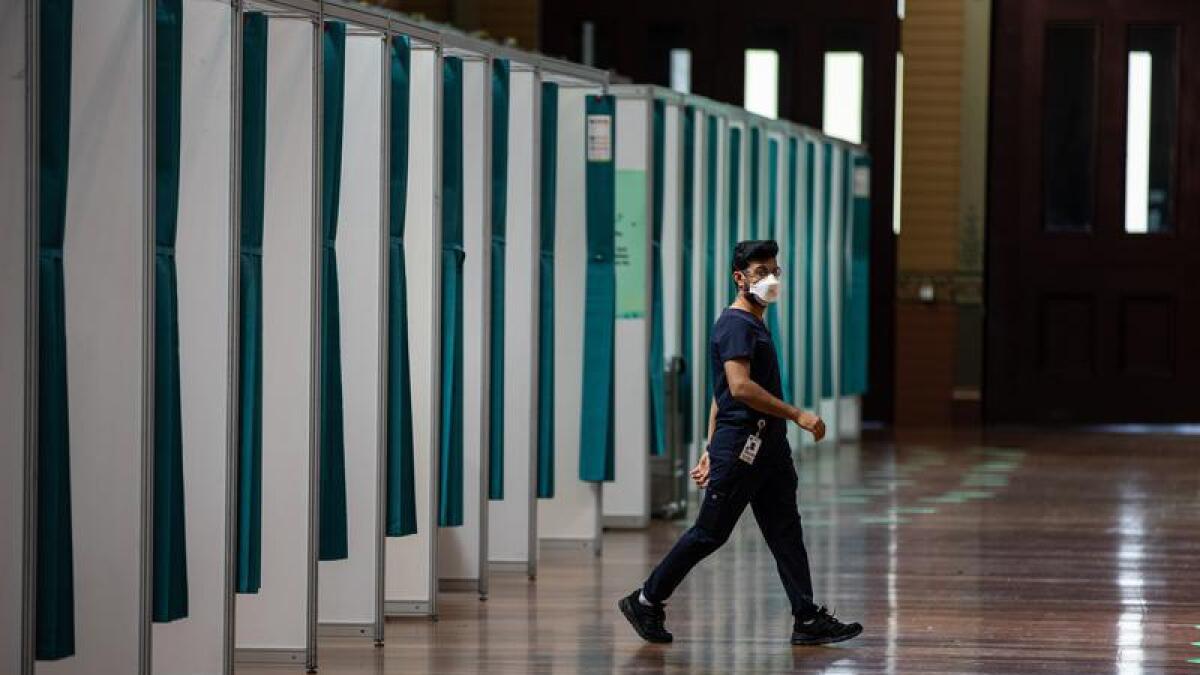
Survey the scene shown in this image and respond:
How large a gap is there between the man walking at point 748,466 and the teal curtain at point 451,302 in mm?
977

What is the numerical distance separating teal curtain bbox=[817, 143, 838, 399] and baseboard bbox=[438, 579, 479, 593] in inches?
270

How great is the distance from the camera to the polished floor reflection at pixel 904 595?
6.97 meters

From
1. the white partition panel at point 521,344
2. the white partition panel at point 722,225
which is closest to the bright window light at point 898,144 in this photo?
the white partition panel at point 722,225

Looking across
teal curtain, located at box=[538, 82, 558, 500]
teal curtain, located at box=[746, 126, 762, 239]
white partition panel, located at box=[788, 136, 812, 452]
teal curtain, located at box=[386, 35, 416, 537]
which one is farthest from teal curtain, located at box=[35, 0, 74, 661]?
white partition panel, located at box=[788, 136, 812, 452]

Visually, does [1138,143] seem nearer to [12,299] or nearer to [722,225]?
[722,225]

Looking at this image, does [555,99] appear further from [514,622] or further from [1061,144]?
[1061,144]

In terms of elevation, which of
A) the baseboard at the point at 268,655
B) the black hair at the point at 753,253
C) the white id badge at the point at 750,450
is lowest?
the baseboard at the point at 268,655

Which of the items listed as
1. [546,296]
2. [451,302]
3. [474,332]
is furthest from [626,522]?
[451,302]

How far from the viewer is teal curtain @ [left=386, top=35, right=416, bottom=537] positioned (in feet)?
23.9

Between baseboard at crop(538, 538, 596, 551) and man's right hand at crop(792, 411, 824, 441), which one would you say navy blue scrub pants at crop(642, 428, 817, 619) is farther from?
baseboard at crop(538, 538, 596, 551)

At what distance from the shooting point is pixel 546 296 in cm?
889

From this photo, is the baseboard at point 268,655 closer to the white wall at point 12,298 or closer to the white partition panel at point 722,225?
the white wall at point 12,298

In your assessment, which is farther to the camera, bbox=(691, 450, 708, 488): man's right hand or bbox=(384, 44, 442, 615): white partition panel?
bbox=(384, 44, 442, 615): white partition panel

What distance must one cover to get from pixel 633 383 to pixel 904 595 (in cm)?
222
